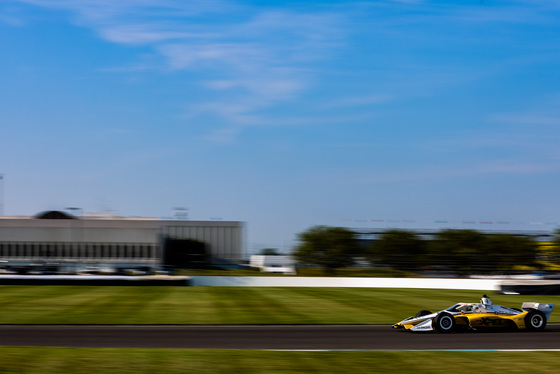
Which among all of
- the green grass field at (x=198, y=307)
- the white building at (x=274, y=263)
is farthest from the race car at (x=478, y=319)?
the white building at (x=274, y=263)

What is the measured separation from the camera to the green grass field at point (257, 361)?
10898 millimetres

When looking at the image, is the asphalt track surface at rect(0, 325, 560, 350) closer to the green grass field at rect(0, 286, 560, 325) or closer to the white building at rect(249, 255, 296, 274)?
the green grass field at rect(0, 286, 560, 325)

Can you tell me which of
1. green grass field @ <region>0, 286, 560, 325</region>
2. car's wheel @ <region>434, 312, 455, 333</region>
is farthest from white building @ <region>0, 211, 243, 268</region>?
car's wheel @ <region>434, 312, 455, 333</region>

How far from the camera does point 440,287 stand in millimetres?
42969

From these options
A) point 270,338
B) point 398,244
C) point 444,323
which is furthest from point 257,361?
point 398,244

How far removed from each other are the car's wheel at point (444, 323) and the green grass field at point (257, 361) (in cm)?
358

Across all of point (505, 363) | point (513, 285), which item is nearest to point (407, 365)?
point (505, 363)

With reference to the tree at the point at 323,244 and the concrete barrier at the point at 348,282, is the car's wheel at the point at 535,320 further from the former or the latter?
the tree at the point at 323,244

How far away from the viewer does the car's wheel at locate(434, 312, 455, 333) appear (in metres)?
16.5

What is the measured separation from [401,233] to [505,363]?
234ft

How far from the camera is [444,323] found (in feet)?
54.4

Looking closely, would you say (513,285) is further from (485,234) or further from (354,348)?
(485,234)

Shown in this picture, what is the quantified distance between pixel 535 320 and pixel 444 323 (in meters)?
2.77

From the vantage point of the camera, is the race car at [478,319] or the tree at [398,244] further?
the tree at [398,244]
